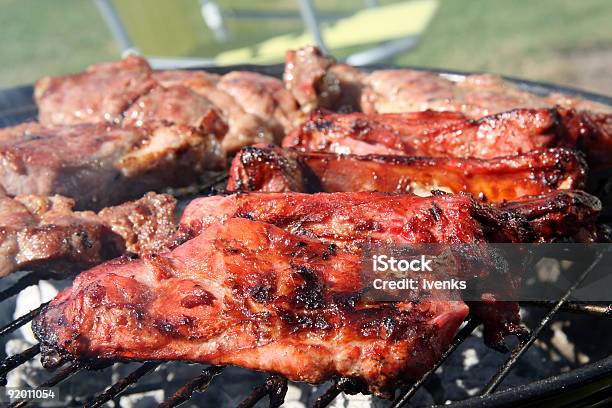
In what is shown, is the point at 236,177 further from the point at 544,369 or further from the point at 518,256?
the point at 544,369

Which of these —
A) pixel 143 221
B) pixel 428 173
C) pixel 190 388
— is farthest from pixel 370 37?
pixel 190 388

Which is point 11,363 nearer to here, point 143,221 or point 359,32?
point 143,221

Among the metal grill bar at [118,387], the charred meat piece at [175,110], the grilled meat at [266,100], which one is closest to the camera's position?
the metal grill bar at [118,387]

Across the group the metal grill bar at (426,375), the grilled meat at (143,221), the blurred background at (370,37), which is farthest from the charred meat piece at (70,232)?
the blurred background at (370,37)

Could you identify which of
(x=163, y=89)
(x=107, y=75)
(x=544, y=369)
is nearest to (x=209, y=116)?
(x=163, y=89)

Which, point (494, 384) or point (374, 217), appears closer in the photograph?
point (494, 384)

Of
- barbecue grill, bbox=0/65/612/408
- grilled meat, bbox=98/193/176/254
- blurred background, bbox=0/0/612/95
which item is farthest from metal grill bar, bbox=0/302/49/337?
blurred background, bbox=0/0/612/95

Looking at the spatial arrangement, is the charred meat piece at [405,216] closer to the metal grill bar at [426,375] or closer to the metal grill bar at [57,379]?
the metal grill bar at [426,375]
